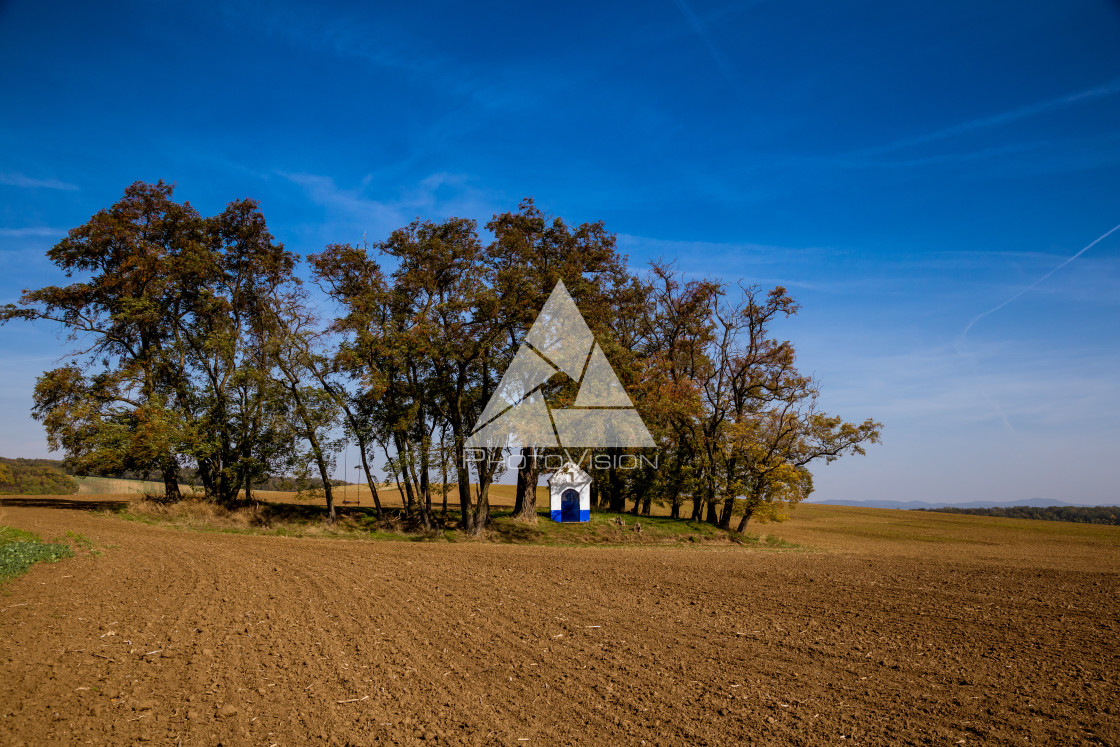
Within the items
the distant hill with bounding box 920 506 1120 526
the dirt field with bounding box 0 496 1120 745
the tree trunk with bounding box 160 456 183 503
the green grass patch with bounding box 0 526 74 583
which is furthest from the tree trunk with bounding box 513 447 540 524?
the distant hill with bounding box 920 506 1120 526

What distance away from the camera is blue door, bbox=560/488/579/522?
3134 centimetres

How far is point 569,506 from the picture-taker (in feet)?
104

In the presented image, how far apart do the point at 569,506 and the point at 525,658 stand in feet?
78.1

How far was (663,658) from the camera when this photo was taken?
822 cm

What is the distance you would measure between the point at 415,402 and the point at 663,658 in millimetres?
19754

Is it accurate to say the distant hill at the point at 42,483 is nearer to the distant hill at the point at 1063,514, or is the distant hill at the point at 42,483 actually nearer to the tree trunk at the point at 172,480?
the tree trunk at the point at 172,480

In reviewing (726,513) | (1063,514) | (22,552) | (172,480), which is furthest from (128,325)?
(1063,514)

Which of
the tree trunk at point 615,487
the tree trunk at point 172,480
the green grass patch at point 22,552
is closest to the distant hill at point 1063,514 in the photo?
the tree trunk at point 615,487

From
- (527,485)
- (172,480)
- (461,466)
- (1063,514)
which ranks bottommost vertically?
(1063,514)

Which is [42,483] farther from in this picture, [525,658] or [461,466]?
[525,658]

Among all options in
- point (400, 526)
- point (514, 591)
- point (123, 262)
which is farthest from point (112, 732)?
point (123, 262)

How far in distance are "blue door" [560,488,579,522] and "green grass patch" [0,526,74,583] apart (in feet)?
69.2

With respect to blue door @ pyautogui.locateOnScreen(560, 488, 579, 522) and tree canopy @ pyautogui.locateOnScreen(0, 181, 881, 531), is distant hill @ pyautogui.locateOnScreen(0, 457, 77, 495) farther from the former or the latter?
blue door @ pyautogui.locateOnScreen(560, 488, 579, 522)

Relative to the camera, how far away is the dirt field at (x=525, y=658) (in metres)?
5.78
